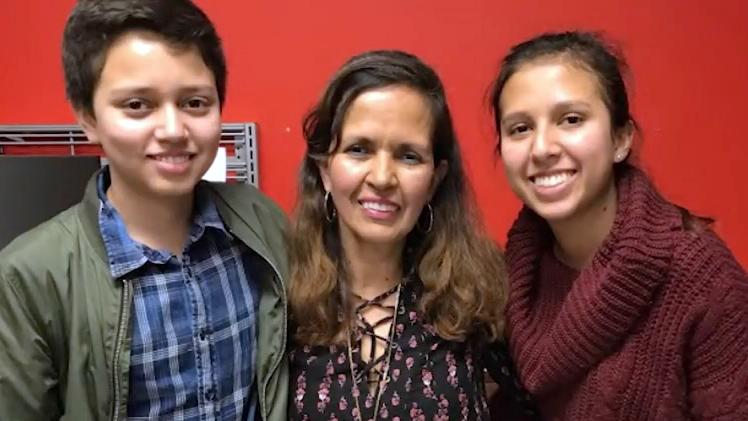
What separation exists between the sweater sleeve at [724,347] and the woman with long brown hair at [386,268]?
36cm

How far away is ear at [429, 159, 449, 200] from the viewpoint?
1.33 metres

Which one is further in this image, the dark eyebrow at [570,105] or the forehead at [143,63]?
the dark eyebrow at [570,105]

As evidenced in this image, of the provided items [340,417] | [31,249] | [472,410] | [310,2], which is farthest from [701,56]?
[31,249]

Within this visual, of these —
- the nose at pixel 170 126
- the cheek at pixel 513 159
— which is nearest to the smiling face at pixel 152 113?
the nose at pixel 170 126

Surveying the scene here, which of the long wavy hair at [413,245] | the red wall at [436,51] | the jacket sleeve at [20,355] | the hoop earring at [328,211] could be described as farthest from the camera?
the red wall at [436,51]

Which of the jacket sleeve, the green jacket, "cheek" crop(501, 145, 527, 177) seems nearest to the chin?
the green jacket

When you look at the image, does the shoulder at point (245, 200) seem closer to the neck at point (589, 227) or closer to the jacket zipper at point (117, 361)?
the jacket zipper at point (117, 361)

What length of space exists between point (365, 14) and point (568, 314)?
118 cm

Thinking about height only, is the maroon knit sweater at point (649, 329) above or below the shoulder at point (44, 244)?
below

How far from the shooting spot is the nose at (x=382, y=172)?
3.94 ft

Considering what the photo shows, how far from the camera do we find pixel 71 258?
102 centimetres

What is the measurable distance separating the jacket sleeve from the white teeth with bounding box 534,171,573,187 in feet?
2.66

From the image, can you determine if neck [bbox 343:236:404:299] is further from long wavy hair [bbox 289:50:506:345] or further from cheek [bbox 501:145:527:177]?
cheek [bbox 501:145:527:177]

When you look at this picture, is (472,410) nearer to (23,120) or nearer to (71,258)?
(71,258)
